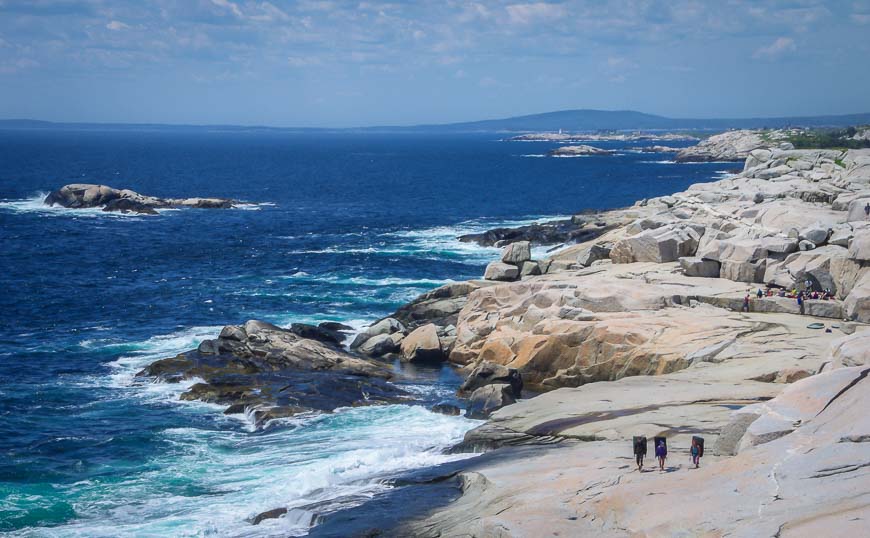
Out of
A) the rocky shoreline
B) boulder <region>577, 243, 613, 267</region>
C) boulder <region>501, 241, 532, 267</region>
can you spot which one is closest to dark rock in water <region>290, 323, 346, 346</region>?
the rocky shoreline

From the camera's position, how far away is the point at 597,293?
138ft

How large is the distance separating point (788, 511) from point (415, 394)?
22.8m

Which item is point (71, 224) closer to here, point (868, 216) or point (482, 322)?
point (482, 322)

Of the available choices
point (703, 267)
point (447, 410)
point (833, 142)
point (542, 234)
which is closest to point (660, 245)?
point (703, 267)

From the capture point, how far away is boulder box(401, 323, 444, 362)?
44.8 meters

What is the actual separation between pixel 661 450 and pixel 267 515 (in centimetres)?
1153

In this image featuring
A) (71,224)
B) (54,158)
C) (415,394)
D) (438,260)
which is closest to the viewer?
(415,394)

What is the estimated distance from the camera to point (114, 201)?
343 ft

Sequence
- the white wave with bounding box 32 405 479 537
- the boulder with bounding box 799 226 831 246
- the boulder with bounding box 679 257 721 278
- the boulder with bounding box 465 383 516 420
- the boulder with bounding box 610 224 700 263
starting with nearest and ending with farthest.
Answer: the white wave with bounding box 32 405 479 537, the boulder with bounding box 465 383 516 420, the boulder with bounding box 799 226 831 246, the boulder with bounding box 679 257 721 278, the boulder with bounding box 610 224 700 263

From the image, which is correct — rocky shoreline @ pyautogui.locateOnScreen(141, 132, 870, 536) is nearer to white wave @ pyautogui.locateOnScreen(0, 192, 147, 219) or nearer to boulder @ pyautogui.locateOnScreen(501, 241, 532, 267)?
boulder @ pyautogui.locateOnScreen(501, 241, 532, 267)

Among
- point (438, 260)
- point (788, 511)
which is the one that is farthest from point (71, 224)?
point (788, 511)

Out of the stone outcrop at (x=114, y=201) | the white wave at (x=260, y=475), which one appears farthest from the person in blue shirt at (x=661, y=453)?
the stone outcrop at (x=114, y=201)

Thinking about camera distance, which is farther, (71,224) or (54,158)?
(54,158)

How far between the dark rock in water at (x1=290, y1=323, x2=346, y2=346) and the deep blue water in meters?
4.70
